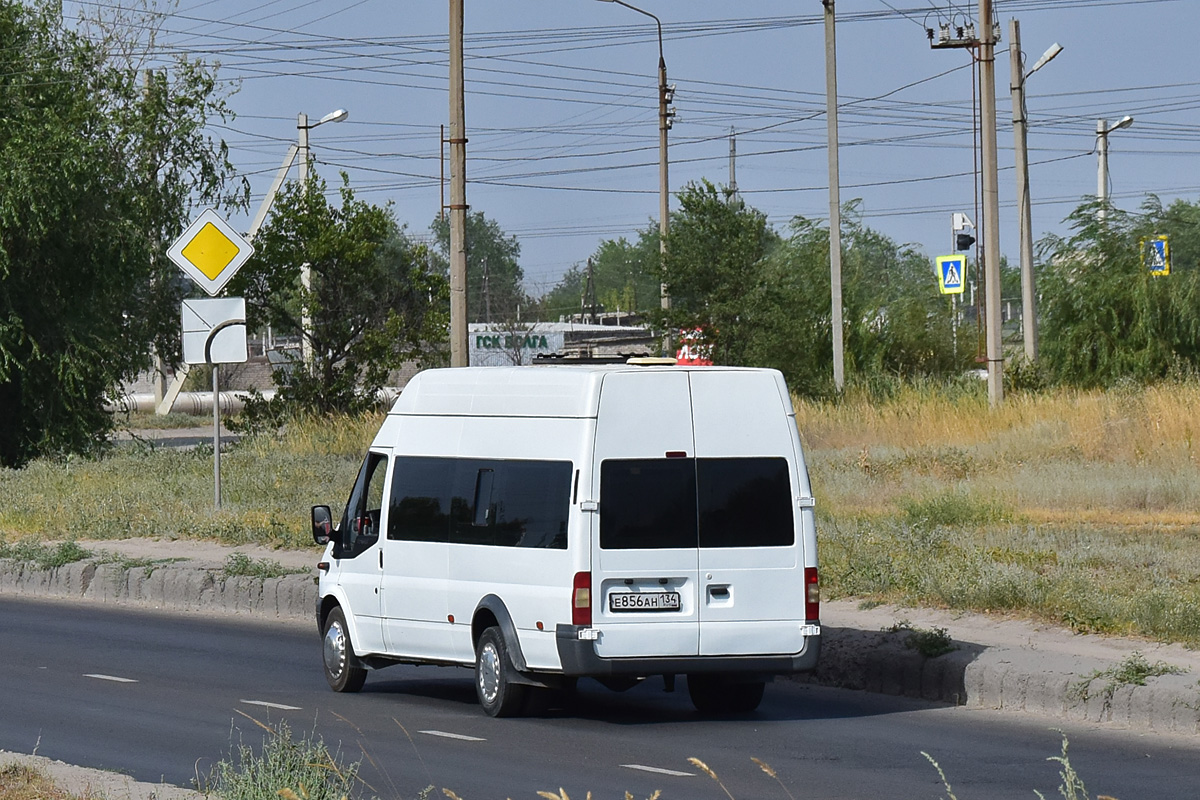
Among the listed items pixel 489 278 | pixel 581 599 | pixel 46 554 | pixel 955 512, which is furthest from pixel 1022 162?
Result: pixel 489 278

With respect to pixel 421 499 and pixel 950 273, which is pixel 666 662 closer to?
pixel 421 499

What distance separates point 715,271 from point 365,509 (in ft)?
94.1

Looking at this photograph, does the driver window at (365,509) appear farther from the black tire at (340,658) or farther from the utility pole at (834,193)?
the utility pole at (834,193)

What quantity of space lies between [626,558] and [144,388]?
77.4m

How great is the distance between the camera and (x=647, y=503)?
9953 millimetres

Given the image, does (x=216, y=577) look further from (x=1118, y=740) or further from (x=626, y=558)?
(x=1118, y=740)

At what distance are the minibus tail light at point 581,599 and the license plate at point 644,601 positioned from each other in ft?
0.49

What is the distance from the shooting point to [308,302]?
109ft

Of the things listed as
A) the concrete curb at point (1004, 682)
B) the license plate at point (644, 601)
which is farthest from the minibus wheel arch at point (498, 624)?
the concrete curb at point (1004, 682)

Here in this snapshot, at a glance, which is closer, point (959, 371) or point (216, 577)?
point (216, 577)

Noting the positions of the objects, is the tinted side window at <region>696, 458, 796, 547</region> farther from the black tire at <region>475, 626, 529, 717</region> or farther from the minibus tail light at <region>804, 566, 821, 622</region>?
the black tire at <region>475, 626, 529, 717</region>

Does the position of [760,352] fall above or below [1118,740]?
above

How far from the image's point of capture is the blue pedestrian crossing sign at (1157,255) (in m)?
37.0

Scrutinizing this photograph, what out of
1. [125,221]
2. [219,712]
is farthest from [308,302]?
[219,712]
